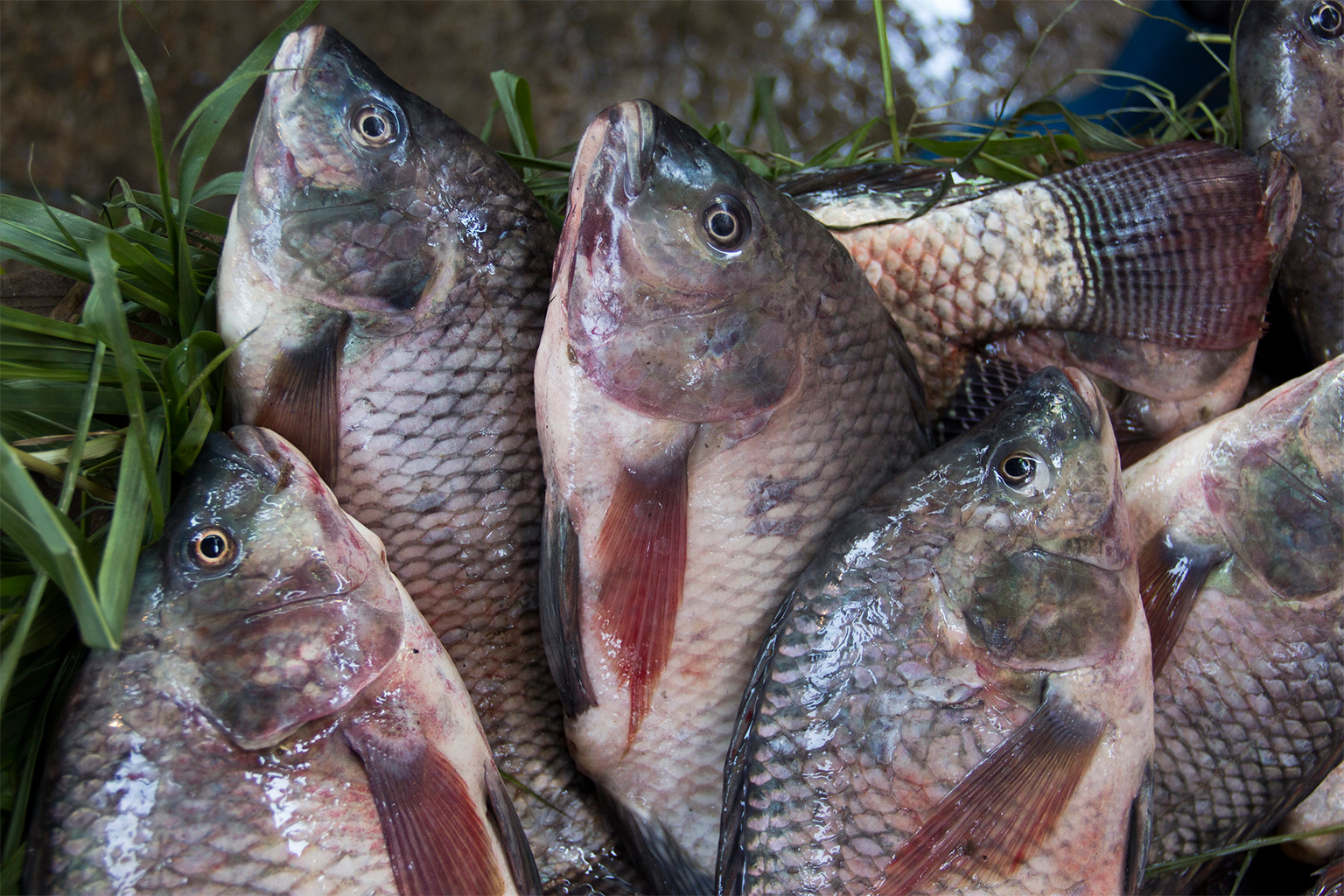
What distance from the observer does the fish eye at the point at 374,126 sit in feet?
4.46

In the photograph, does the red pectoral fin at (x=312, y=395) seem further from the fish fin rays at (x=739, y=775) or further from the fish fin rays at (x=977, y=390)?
the fish fin rays at (x=977, y=390)

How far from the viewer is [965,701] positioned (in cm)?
122

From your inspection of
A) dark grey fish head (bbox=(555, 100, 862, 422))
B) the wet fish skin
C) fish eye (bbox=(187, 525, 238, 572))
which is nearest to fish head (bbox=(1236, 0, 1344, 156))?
the wet fish skin

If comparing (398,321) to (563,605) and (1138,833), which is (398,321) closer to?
(563,605)

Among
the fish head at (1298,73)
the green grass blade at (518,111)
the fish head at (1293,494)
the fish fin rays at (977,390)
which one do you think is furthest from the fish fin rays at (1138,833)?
the green grass blade at (518,111)

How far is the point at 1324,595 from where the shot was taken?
1.45m

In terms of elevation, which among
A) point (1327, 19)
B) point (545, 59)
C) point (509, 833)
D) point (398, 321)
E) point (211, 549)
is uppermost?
point (1327, 19)

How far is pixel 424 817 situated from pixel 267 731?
8.8 inches

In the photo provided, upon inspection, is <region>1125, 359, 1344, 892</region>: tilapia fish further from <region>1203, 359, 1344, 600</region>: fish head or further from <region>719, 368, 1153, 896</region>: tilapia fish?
<region>719, 368, 1153, 896</region>: tilapia fish

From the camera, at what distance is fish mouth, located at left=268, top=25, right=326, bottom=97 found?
52.4 inches

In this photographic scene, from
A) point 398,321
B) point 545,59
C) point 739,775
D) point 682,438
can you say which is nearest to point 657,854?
point 739,775

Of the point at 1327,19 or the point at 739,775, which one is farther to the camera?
the point at 1327,19

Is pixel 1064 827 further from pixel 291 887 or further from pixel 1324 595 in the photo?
pixel 291 887

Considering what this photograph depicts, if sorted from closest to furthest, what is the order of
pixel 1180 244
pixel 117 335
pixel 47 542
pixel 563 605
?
1. pixel 47 542
2. pixel 117 335
3. pixel 563 605
4. pixel 1180 244
